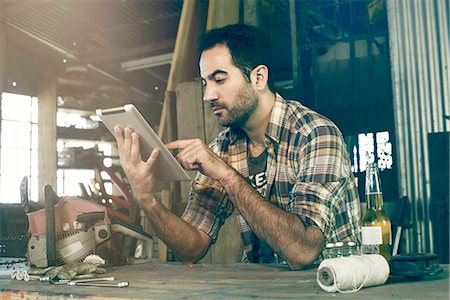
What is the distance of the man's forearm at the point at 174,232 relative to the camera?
2.12 metres

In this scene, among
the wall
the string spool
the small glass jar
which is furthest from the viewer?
the wall

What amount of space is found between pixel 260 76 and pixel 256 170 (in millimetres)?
373

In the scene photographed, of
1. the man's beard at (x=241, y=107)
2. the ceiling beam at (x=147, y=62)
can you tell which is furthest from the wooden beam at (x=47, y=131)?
the man's beard at (x=241, y=107)

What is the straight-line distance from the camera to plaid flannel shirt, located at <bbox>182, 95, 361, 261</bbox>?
1847 millimetres

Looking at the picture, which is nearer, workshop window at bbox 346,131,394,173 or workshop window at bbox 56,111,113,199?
workshop window at bbox 346,131,394,173

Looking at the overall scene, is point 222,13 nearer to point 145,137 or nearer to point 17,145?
point 145,137

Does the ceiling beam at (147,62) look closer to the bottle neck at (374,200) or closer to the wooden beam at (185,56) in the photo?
the wooden beam at (185,56)

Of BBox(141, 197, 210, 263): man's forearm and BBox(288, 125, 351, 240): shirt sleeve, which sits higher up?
BBox(288, 125, 351, 240): shirt sleeve

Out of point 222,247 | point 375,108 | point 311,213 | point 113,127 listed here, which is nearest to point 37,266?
point 113,127

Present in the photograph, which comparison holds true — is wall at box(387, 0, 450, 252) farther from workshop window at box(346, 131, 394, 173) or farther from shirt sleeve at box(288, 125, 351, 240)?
shirt sleeve at box(288, 125, 351, 240)

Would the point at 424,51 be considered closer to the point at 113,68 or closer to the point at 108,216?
the point at 108,216

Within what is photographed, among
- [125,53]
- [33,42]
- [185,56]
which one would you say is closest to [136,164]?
[185,56]

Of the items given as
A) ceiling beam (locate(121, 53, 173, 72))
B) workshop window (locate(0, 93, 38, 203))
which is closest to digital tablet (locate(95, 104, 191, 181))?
ceiling beam (locate(121, 53, 173, 72))

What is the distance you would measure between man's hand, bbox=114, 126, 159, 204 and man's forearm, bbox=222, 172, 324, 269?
278 millimetres
